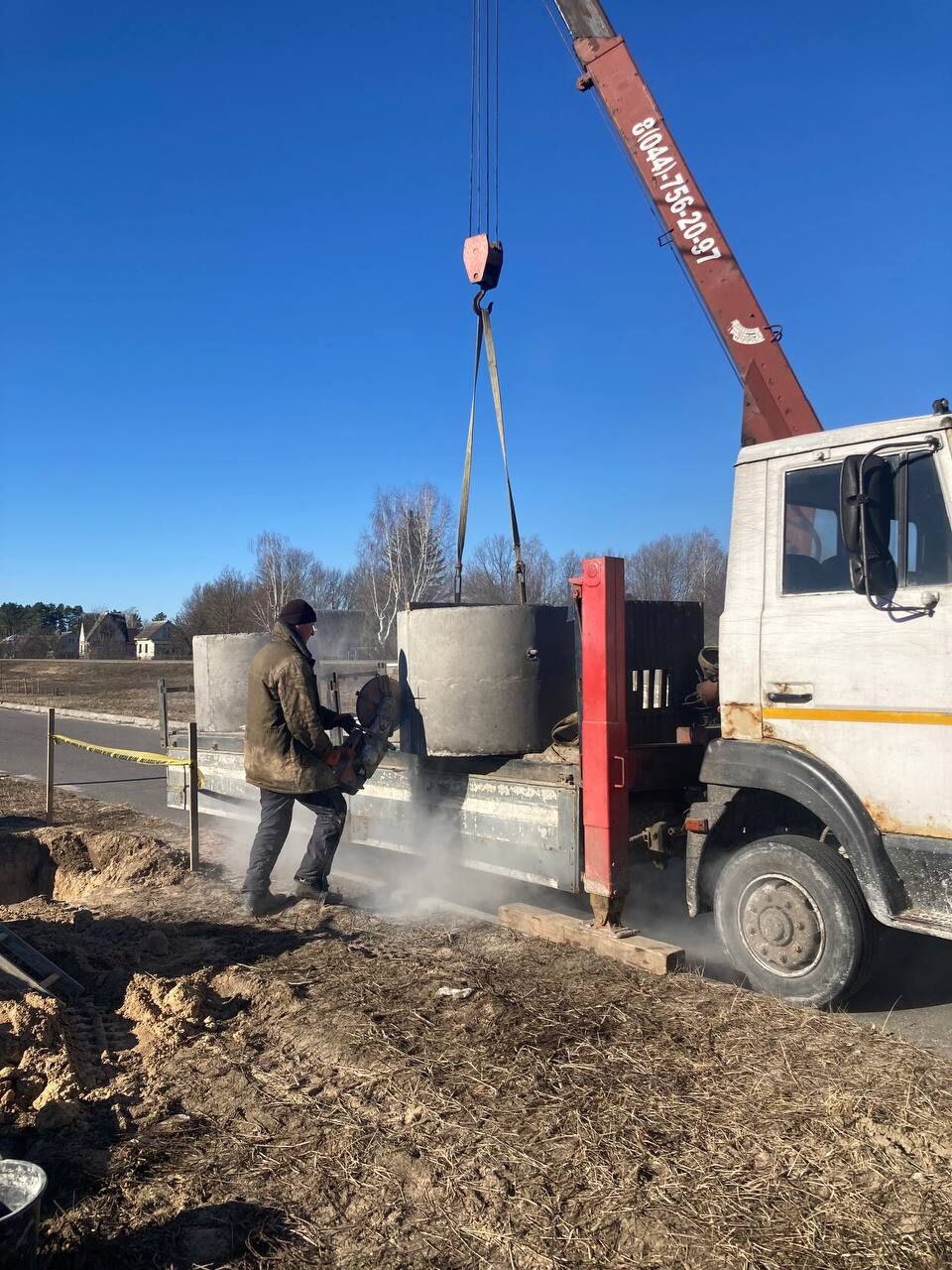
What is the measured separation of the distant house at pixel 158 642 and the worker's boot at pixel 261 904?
71754mm

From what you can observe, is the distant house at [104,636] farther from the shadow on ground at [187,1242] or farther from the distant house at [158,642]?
the shadow on ground at [187,1242]

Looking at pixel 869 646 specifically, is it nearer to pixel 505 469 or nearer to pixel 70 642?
pixel 505 469

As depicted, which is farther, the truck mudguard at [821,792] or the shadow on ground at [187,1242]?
the truck mudguard at [821,792]

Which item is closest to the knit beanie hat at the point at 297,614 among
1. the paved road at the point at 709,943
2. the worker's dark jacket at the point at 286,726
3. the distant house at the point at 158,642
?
the worker's dark jacket at the point at 286,726

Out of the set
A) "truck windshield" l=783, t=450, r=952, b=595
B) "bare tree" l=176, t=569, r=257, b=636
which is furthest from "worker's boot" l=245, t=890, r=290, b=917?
"bare tree" l=176, t=569, r=257, b=636

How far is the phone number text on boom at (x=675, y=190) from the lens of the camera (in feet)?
23.8

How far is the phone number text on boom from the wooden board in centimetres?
499

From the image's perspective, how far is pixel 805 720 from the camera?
14.7 feet

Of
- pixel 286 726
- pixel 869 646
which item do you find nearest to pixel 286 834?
pixel 286 726

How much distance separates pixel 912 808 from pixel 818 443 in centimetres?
177

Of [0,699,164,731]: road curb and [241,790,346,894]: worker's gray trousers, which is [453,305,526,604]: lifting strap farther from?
[0,699,164,731]: road curb

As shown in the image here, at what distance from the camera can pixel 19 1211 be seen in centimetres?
227

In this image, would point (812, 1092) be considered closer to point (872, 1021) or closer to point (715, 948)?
point (872, 1021)

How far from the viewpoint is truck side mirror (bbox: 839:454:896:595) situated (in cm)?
414
